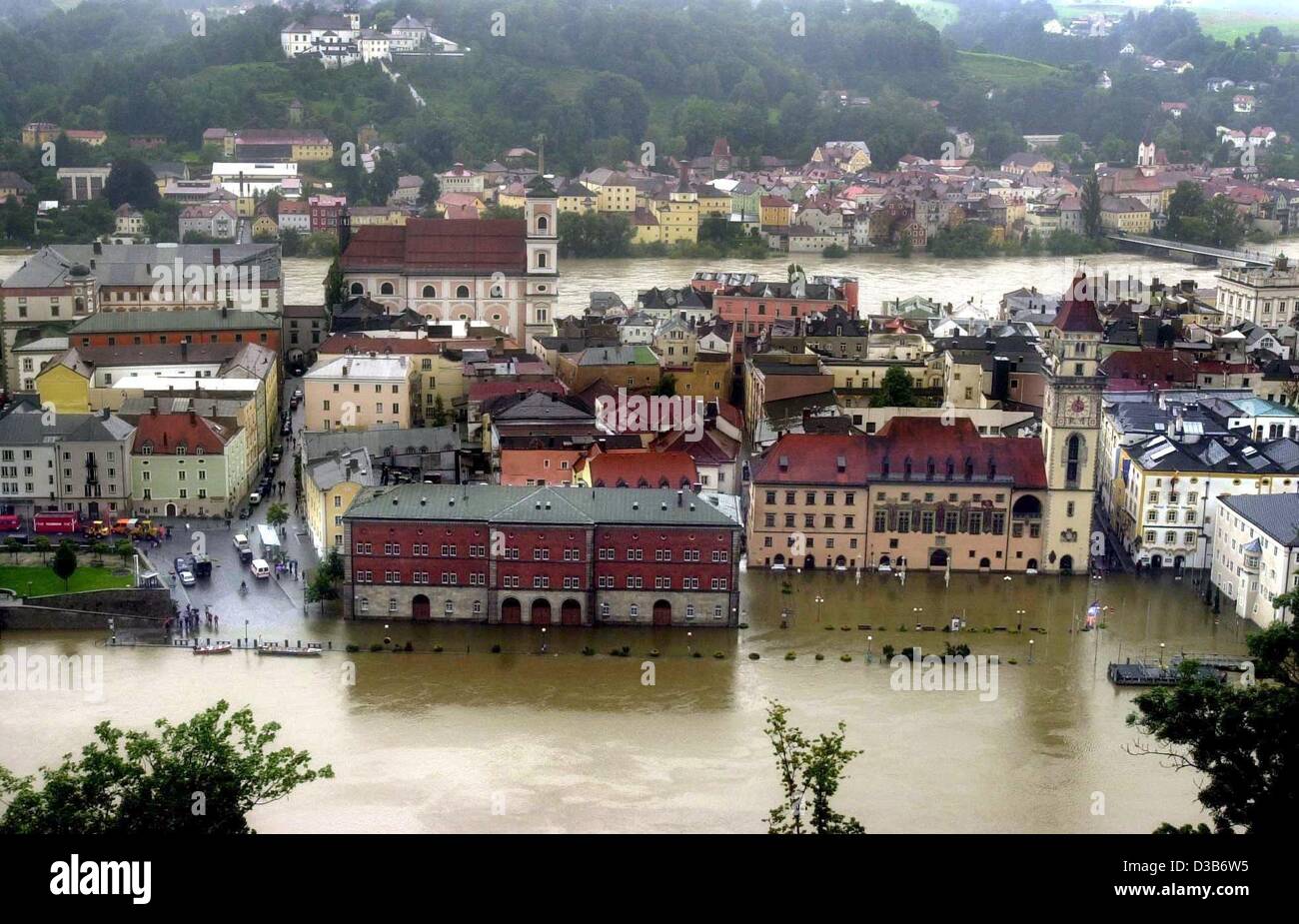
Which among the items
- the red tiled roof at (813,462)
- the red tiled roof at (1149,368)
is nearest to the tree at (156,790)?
the red tiled roof at (813,462)

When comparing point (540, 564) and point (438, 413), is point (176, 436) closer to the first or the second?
point (438, 413)

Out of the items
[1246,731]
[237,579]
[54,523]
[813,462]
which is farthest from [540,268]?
[1246,731]

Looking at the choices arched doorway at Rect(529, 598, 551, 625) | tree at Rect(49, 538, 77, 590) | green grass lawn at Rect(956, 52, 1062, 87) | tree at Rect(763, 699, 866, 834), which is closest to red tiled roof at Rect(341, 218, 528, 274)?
tree at Rect(49, 538, 77, 590)

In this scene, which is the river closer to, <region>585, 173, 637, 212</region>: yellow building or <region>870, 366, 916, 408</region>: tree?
<region>870, 366, 916, 408</region>: tree

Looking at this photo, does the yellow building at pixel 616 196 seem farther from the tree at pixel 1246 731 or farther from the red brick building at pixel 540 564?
the tree at pixel 1246 731

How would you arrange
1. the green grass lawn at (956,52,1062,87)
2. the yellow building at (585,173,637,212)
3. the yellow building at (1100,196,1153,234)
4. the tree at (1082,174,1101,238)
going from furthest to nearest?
1. the green grass lawn at (956,52,1062,87)
2. the yellow building at (1100,196,1153,234)
3. the tree at (1082,174,1101,238)
4. the yellow building at (585,173,637,212)
